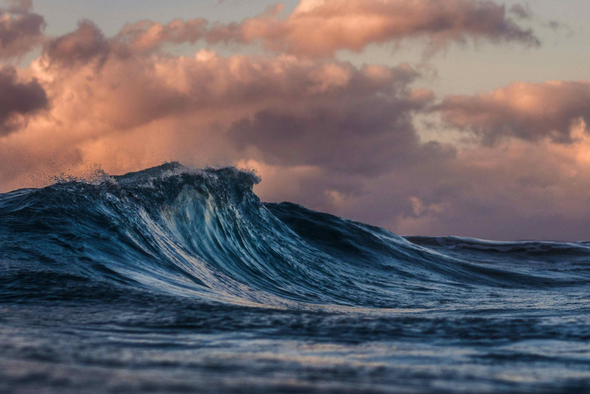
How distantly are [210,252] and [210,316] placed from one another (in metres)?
7.50

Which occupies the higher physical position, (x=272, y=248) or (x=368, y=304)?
(x=272, y=248)

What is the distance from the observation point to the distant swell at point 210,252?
6.99 meters

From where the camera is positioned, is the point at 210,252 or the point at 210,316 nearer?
the point at 210,316

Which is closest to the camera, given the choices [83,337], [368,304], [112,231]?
[83,337]

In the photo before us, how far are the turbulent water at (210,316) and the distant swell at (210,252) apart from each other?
45 mm

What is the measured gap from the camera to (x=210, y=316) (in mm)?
4625

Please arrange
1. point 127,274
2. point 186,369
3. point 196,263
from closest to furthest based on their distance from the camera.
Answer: point 186,369, point 127,274, point 196,263

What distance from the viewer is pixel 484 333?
3.95m

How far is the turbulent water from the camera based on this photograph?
2.52 meters

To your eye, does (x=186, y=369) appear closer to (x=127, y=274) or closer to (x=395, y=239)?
(x=127, y=274)

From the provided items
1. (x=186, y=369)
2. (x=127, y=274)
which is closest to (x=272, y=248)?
(x=127, y=274)

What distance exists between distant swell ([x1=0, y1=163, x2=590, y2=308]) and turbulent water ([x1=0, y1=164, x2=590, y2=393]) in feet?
0.15

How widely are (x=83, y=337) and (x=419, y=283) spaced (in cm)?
1217

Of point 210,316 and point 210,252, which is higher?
point 210,252
